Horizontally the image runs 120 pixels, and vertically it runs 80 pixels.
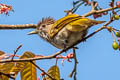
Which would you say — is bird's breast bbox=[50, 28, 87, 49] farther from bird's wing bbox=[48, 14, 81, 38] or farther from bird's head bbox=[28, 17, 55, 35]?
bird's head bbox=[28, 17, 55, 35]

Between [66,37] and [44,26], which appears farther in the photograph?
[44,26]

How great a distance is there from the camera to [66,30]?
430 centimetres

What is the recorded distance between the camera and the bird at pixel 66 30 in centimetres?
395

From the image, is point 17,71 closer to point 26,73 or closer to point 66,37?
point 26,73

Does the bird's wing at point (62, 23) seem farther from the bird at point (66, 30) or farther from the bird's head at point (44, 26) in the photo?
A: the bird's head at point (44, 26)

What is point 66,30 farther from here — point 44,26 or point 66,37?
point 44,26

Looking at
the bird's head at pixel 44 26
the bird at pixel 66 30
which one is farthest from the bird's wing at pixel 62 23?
the bird's head at pixel 44 26

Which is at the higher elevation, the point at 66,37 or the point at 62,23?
the point at 62,23

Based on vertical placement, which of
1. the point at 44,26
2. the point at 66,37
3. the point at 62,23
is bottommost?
the point at 66,37

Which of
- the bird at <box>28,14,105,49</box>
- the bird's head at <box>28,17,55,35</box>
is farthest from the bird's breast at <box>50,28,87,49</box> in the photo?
the bird's head at <box>28,17,55,35</box>

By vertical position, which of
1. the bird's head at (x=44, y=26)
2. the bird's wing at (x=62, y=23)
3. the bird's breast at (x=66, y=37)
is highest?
the bird's head at (x=44, y=26)

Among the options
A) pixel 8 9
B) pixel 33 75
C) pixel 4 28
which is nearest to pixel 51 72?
pixel 33 75

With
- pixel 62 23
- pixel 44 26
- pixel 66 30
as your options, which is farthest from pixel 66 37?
pixel 44 26

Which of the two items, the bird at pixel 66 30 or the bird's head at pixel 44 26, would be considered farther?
the bird's head at pixel 44 26
